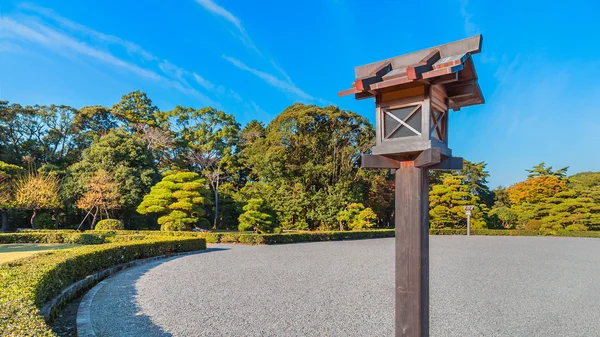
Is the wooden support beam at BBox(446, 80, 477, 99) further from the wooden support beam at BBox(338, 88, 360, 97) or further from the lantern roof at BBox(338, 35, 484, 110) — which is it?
the wooden support beam at BBox(338, 88, 360, 97)

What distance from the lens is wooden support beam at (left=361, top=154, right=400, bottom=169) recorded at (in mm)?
2402

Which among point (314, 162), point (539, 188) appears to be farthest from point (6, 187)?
point (539, 188)

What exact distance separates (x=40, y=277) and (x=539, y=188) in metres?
27.1

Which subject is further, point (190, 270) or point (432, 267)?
point (432, 267)

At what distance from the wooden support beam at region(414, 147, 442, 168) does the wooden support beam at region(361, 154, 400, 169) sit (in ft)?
0.53

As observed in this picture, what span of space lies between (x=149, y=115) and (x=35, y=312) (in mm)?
25167

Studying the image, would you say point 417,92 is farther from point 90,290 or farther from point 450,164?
point 90,290

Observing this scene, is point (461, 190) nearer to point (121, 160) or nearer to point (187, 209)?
point (187, 209)

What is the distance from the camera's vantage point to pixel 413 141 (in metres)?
2.30

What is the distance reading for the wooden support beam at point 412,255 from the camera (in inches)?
87.9

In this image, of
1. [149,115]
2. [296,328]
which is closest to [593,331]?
[296,328]

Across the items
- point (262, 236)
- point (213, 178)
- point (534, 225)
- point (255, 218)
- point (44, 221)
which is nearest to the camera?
point (262, 236)

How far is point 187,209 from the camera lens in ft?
50.4

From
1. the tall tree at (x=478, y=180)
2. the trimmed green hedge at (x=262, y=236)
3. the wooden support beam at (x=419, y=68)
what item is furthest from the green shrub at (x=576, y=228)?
the wooden support beam at (x=419, y=68)
